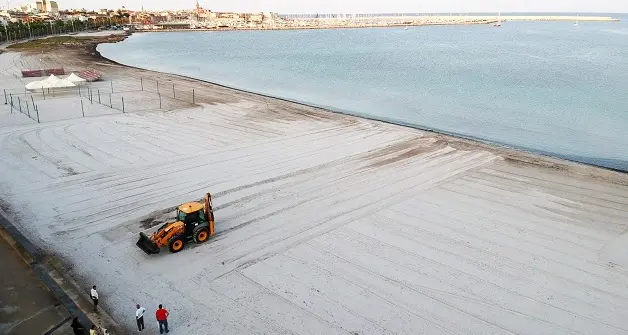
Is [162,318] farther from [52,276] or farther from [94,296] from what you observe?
[52,276]

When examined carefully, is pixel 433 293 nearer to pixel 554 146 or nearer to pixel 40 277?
pixel 40 277

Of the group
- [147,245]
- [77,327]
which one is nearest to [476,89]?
[147,245]

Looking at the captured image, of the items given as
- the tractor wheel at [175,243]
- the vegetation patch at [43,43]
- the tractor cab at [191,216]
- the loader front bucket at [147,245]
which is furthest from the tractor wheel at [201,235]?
the vegetation patch at [43,43]

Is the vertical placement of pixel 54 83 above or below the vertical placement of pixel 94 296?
below

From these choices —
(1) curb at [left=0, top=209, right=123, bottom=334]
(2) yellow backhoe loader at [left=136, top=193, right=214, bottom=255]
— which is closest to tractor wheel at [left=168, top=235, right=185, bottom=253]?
(2) yellow backhoe loader at [left=136, top=193, right=214, bottom=255]

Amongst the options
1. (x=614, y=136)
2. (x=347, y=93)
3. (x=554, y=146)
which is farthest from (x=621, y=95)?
(x=347, y=93)

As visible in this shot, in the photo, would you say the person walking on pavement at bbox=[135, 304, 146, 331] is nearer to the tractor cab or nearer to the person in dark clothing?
the person in dark clothing

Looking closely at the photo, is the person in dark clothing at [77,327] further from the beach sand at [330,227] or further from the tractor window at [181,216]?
the tractor window at [181,216]
